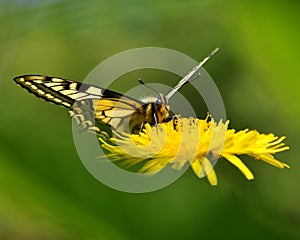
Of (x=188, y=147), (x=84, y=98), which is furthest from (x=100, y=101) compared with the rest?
(x=188, y=147)

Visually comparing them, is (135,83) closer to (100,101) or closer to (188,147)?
(100,101)

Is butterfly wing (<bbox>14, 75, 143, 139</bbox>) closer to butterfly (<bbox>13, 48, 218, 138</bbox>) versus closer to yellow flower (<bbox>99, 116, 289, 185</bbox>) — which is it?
butterfly (<bbox>13, 48, 218, 138</bbox>)

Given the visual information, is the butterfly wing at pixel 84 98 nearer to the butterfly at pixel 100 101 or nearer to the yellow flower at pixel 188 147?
the butterfly at pixel 100 101

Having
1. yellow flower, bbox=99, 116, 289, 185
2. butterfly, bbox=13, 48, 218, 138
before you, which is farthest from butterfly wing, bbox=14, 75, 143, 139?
yellow flower, bbox=99, 116, 289, 185

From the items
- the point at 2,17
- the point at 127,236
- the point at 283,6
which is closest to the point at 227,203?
the point at 127,236

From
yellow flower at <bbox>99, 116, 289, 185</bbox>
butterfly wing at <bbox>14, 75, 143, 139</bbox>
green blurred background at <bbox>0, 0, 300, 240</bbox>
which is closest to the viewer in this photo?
green blurred background at <bbox>0, 0, 300, 240</bbox>

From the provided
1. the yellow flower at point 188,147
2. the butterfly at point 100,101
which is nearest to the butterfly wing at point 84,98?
the butterfly at point 100,101
